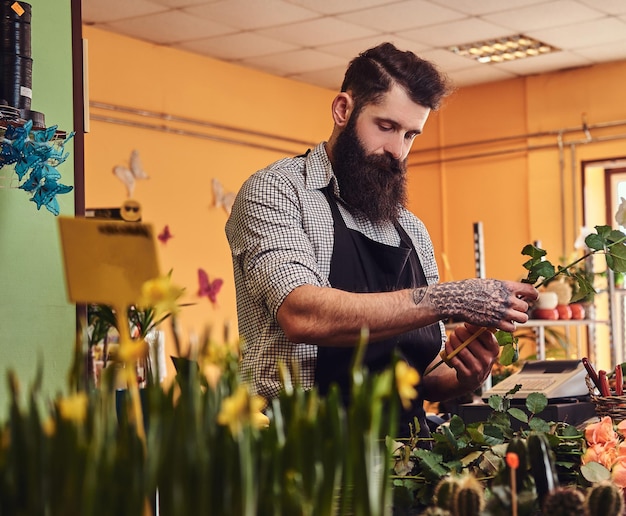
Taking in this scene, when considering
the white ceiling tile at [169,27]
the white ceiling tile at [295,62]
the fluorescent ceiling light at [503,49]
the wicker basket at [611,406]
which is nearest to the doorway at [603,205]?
the fluorescent ceiling light at [503,49]

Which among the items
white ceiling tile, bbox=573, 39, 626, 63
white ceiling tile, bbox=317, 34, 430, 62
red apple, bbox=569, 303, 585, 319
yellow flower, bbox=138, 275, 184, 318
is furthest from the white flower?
white ceiling tile, bbox=573, 39, 626, 63

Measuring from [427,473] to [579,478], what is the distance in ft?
0.73

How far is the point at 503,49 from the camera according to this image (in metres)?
7.04

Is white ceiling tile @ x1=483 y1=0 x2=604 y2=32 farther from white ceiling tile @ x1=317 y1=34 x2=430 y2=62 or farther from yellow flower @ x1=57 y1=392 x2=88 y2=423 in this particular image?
yellow flower @ x1=57 y1=392 x2=88 y2=423

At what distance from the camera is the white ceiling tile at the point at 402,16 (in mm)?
5953

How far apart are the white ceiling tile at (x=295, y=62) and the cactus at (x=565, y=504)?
6.20 metres

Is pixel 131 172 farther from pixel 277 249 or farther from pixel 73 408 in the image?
pixel 73 408

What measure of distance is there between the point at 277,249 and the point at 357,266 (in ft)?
0.74

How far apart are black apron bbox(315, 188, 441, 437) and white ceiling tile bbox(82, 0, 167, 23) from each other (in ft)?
12.8

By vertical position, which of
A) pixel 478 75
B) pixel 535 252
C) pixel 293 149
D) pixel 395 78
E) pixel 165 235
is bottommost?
pixel 535 252

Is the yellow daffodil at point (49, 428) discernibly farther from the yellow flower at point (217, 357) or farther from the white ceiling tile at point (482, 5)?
the white ceiling tile at point (482, 5)

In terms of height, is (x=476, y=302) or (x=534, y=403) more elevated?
(x=476, y=302)

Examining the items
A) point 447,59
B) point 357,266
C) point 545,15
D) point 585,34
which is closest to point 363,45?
point 447,59

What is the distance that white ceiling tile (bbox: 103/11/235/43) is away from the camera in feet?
19.8
